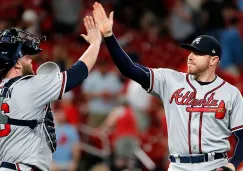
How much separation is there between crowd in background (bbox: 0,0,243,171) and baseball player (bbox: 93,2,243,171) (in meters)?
3.10

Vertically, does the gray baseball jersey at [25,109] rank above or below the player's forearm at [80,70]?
below

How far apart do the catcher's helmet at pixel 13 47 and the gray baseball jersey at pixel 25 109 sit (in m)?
0.18

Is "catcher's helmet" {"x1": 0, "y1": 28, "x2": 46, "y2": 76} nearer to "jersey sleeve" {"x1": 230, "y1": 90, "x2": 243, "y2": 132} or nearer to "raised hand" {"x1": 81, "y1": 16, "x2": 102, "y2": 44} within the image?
"raised hand" {"x1": 81, "y1": 16, "x2": 102, "y2": 44}

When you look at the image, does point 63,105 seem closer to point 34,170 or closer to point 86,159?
point 86,159

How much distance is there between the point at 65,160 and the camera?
1062 centimetres

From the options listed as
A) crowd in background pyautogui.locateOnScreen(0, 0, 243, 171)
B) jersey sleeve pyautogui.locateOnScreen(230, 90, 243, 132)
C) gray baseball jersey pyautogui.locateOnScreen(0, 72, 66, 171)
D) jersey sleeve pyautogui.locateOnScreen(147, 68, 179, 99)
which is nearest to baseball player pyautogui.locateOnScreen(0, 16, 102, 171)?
gray baseball jersey pyautogui.locateOnScreen(0, 72, 66, 171)

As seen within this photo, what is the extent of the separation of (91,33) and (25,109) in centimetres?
87

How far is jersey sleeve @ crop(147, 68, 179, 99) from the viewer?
21.6 feet

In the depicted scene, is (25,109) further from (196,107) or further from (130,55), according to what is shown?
(130,55)

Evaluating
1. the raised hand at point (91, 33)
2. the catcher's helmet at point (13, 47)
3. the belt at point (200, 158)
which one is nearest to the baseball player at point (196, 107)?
the belt at point (200, 158)

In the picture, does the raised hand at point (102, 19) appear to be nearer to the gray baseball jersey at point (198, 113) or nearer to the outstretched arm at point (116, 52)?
the outstretched arm at point (116, 52)

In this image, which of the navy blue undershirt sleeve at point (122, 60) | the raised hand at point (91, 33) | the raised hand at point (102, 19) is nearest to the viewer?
the raised hand at point (91, 33)

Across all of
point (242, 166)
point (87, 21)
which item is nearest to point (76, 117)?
point (242, 166)

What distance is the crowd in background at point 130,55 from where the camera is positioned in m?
11.0
